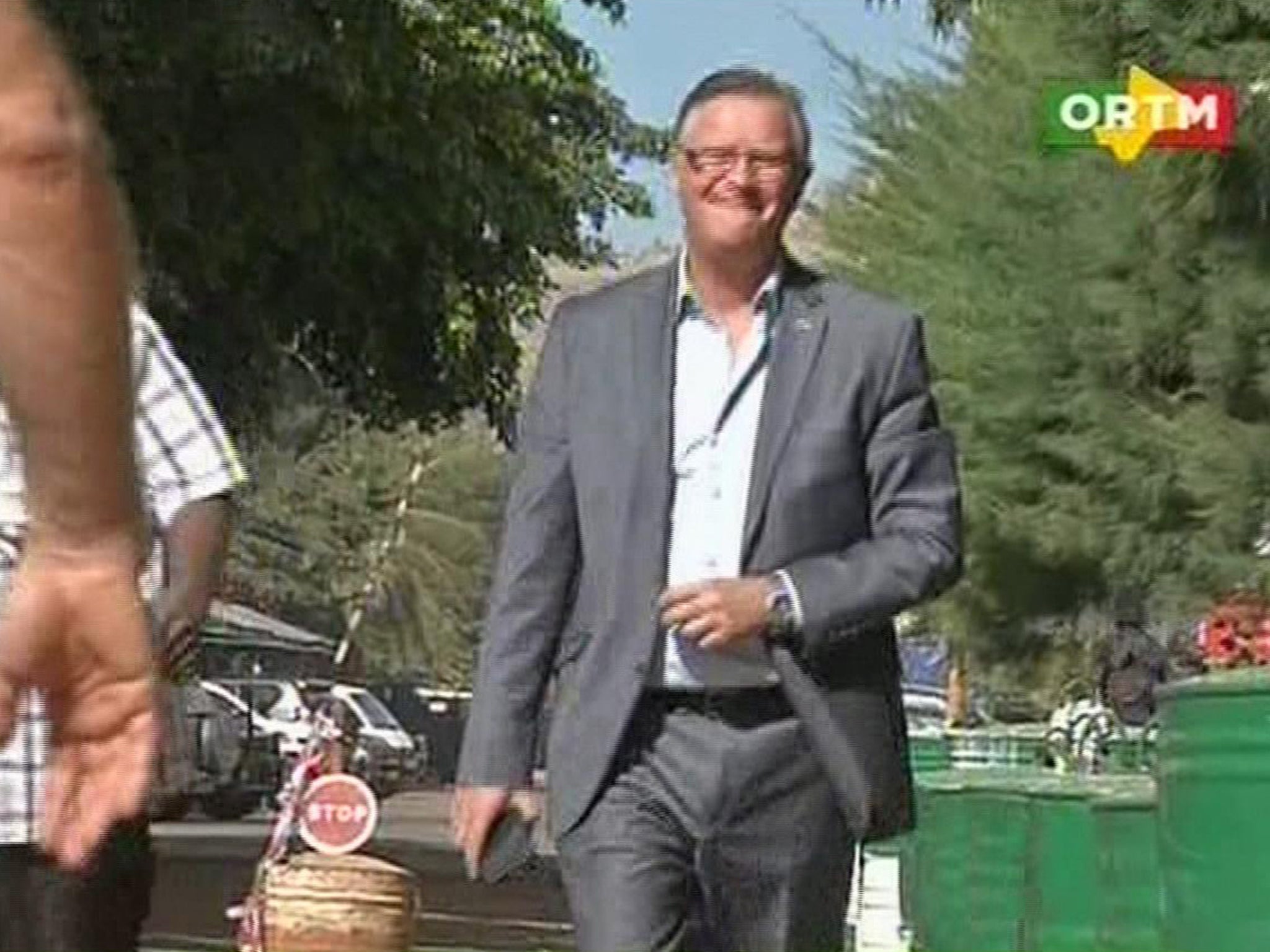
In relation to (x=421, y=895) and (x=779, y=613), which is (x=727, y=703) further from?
(x=421, y=895)

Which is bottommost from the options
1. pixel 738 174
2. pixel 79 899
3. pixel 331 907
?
pixel 331 907

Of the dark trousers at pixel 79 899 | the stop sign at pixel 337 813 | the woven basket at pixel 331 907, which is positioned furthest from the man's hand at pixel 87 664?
the stop sign at pixel 337 813

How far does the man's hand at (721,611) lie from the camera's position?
247 inches

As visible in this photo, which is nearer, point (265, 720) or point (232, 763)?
point (232, 763)

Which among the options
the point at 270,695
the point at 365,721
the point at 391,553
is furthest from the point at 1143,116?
the point at 391,553

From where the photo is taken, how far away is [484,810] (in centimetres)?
662

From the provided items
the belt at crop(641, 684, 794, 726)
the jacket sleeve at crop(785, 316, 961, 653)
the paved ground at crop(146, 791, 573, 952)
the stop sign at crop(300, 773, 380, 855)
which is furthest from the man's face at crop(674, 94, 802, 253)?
the stop sign at crop(300, 773, 380, 855)

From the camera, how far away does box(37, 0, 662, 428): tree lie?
21.5m

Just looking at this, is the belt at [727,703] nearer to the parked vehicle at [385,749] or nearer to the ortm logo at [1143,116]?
the ortm logo at [1143,116]

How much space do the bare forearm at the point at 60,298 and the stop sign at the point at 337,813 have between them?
51.6 feet

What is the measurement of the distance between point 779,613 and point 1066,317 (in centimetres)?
2235

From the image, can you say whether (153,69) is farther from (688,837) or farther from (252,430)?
(688,837)

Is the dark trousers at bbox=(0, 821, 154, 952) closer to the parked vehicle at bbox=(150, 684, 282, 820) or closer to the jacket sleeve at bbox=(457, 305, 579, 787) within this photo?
the jacket sleeve at bbox=(457, 305, 579, 787)

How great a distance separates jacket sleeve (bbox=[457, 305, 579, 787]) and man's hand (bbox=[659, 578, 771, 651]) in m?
0.35
